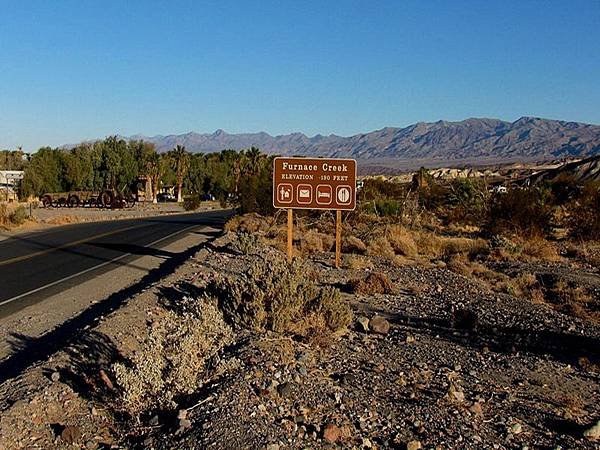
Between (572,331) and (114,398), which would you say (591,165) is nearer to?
(572,331)

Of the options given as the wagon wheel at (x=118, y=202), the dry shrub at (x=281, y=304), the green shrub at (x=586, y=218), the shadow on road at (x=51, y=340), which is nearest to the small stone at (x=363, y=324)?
the dry shrub at (x=281, y=304)

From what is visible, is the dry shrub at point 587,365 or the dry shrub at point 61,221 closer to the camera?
the dry shrub at point 587,365

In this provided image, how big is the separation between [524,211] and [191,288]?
18470 millimetres

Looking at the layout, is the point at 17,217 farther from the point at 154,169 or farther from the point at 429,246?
the point at 154,169

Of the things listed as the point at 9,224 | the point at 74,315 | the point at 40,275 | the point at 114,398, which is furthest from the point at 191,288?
the point at 9,224

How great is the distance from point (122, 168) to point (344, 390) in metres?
84.2

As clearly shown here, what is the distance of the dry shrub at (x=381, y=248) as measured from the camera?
861 inches

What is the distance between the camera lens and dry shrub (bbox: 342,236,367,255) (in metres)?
22.7

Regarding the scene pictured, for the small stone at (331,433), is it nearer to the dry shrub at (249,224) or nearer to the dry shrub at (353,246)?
the dry shrub at (353,246)

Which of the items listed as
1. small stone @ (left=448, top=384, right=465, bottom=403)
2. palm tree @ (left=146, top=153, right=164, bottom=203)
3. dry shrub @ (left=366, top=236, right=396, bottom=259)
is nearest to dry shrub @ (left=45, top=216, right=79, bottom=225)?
dry shrub @ (left=366, top=236, right=396, bottom=259)

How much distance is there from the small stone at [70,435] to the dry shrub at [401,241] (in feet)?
56.0

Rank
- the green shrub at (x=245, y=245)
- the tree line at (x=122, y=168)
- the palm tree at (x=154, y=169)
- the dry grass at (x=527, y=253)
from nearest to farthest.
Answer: the green shrub at (x=245, y=245)
the dry grass at (x=527, y=253)
the tree line at (x=122, y=168)
the palm tree at (x=154, y=169)

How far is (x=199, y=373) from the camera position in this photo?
7.13 m

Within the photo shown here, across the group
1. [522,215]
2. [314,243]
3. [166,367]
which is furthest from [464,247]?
[166,367]
